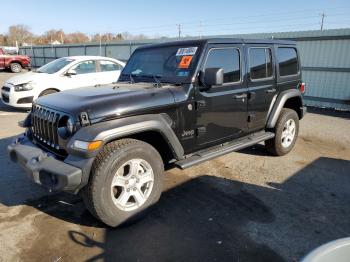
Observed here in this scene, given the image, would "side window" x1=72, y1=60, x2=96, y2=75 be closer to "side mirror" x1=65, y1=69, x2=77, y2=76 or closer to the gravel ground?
"side mirror" x1=65, y1=69, x2=77, y2=76

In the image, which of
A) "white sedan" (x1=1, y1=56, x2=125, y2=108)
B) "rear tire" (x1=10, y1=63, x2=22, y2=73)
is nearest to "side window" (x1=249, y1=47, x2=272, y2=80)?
"white sedan" (x1=1, y1=56, x2=125, y2=108)

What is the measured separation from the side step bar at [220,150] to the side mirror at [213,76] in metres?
0.94

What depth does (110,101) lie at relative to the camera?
3395mm

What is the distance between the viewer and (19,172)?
493cm

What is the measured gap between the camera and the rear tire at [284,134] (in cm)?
557

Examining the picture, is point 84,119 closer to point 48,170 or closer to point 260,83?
point 48,170

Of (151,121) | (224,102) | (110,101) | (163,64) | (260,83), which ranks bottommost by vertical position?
(151,121)

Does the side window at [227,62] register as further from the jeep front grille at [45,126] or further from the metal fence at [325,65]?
the metal fence at [325,65]

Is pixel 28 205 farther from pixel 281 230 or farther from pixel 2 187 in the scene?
pixel 281 230

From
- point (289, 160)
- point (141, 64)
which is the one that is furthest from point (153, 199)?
point (289, 160)

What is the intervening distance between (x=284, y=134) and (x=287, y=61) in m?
1.31

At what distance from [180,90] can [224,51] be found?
1.02 m

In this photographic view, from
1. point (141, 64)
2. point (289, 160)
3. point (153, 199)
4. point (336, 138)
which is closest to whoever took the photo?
point (153, 199)

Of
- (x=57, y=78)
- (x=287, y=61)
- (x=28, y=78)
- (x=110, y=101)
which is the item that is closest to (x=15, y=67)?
(x=28, y=78)
